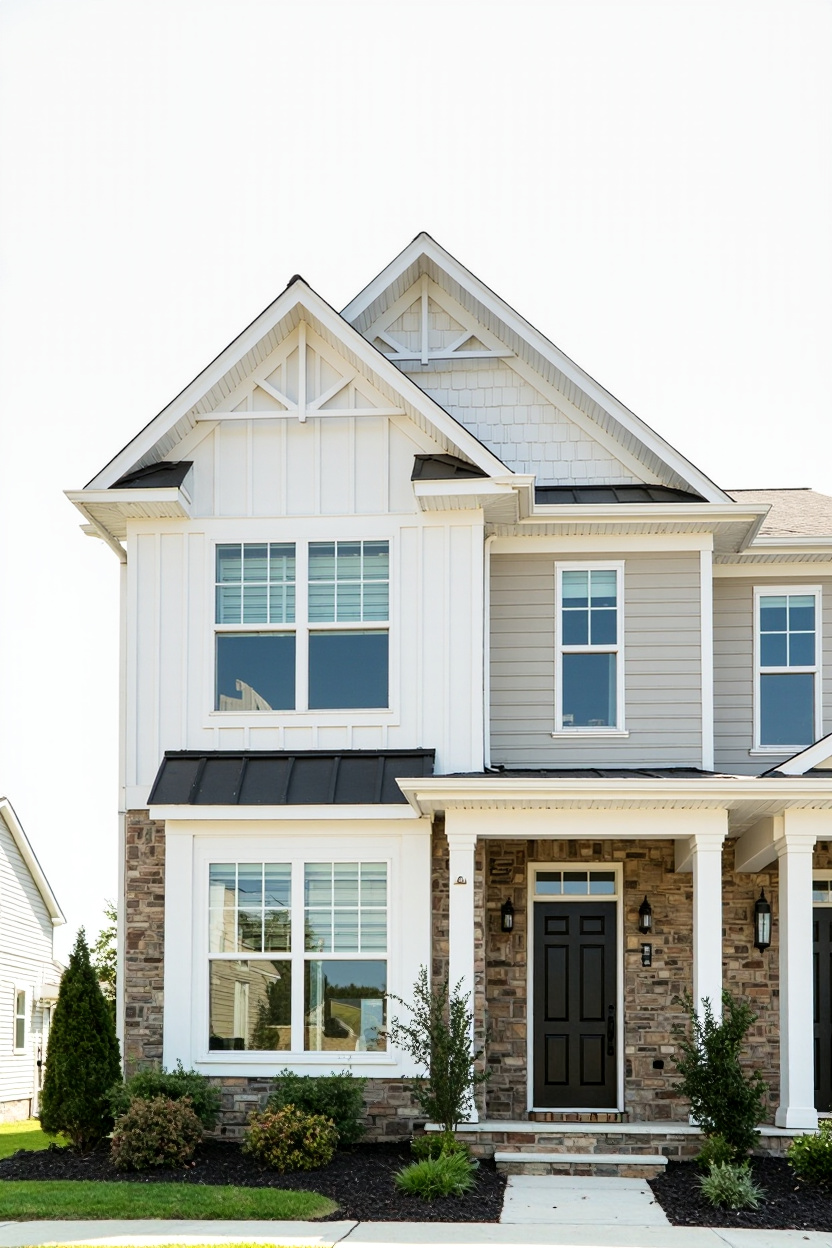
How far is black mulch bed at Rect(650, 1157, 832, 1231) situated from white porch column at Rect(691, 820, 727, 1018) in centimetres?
140

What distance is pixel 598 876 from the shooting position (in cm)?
1574

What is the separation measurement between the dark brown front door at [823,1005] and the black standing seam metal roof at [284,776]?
4813 mm

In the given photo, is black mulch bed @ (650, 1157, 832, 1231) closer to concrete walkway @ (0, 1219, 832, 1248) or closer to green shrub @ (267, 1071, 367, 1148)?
Result: concrete walkway @ (0, 1219, 832, 1248)

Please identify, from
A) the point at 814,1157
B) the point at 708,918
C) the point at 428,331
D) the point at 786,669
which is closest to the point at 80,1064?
the point at 708,918

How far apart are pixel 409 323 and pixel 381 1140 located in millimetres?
9017

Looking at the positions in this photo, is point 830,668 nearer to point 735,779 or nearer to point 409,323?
point 735,779

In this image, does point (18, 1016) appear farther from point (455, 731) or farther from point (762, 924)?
point (762, 924)

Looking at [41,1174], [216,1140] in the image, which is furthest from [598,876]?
[41,1174]

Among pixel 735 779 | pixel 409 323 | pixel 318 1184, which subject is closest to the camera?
pixel 318 1184

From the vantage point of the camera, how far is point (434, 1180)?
1165 centimetres

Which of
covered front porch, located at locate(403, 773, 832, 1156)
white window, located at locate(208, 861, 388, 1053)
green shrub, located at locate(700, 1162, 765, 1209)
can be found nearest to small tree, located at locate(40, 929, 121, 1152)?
white window, located at locate(208, 861, 388, 1053)

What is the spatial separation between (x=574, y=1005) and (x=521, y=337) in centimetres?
728

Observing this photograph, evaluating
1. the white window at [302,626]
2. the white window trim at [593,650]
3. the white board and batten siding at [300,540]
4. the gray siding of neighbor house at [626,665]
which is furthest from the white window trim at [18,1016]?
the white window trim at [593,650]

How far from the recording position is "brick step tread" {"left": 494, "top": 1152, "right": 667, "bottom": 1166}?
12.8m
